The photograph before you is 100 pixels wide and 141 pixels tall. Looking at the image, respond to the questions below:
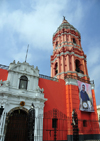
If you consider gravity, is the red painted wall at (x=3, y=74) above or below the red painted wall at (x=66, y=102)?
above

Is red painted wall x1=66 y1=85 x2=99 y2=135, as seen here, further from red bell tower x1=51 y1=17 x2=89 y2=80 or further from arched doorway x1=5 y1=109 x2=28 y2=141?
arched doorway x1=5 y1=109 x2=28 y2=141

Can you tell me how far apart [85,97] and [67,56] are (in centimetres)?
656

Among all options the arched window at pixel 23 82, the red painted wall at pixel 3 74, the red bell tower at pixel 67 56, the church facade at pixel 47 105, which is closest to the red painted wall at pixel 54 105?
the church facade at pixel 47 105

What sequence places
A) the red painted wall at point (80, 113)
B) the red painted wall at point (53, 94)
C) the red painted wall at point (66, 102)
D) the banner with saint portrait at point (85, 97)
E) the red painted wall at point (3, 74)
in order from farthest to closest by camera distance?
the banner with saint portrait at point (85, 97) → the red painted wall at point (80, 113) → the red painted wall at point (53, 94) → the red painted wall at point (66, 102) → the red painted wall at point (3, 74)

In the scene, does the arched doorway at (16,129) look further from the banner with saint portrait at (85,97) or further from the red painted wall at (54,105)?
the banner with saint portrait at (85,97)

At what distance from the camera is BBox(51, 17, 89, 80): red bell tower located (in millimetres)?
16922

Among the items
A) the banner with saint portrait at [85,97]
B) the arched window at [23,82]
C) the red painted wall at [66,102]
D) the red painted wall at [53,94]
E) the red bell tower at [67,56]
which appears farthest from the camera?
the red bell tower at [67,56]

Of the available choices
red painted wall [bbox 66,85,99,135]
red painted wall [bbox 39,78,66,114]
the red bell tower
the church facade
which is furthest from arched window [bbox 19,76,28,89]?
the red bell tower

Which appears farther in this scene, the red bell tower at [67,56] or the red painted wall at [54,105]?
the red bell tower at [67,56]

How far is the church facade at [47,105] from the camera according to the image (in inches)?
410

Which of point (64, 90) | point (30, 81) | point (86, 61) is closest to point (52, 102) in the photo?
point (64, 90)

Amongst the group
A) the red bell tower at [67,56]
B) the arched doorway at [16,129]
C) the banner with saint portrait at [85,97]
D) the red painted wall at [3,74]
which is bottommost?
the arched doorway at [16,129]

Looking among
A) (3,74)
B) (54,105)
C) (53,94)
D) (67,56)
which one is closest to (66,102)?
(54,105)

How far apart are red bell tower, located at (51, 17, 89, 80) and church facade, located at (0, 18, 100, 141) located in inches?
6.2
